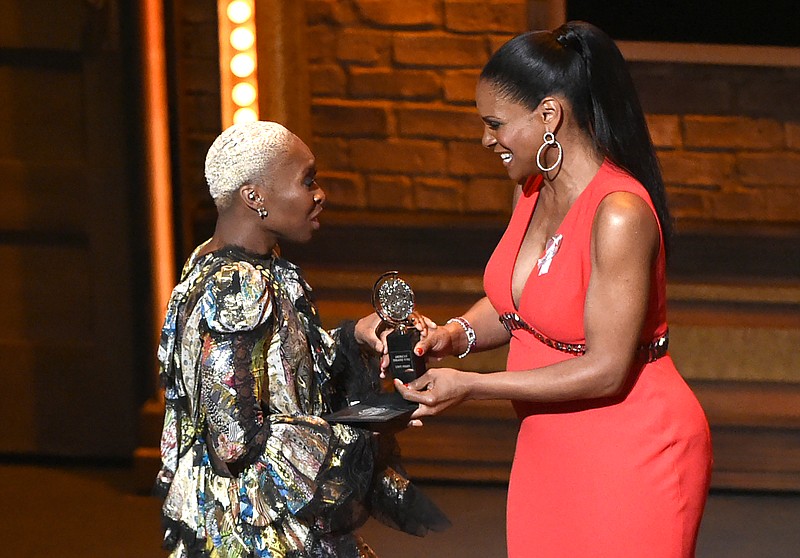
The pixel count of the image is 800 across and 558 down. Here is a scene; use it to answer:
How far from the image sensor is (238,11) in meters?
4.50

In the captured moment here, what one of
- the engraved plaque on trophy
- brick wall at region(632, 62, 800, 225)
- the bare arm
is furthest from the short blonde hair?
brick wall at region(632, 62, 800, 225)

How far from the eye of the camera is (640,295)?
7.41ft

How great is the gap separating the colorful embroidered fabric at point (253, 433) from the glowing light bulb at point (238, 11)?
2077 millimetres

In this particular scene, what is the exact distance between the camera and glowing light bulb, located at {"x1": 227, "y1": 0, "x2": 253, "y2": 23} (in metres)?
4.49

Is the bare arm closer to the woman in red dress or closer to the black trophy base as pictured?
the woman in red dress

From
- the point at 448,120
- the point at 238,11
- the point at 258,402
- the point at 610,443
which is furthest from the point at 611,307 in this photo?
the point at 448,120

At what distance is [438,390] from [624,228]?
0.48 meters

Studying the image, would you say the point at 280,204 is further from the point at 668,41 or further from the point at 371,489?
the point at 668,41

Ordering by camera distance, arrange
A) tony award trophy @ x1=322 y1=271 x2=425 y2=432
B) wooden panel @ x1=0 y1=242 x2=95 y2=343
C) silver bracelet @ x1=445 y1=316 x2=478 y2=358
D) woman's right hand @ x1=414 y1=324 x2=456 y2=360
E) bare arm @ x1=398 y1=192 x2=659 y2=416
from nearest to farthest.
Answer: bare arm @ x1=398 y1=192 x2=659 y2=416 < tony award trophy @ x1=322 y1=271 x2=425 y2=432 < woman's right hand @ x1=414 y1=324 x2=456 y2=360 < silver bracelet @ x1=445 y1=316 x2=478 y2=358 < wooden panel @ x1=0 y1=242 x2=95 y2=343

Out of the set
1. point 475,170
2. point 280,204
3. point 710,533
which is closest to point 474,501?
point 710,533

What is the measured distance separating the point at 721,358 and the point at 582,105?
3.01 meters

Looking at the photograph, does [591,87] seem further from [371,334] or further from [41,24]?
[41,24]

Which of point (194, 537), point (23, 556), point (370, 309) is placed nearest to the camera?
point (194, 537)

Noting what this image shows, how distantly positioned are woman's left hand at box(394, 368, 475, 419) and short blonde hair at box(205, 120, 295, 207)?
21.2 inches
